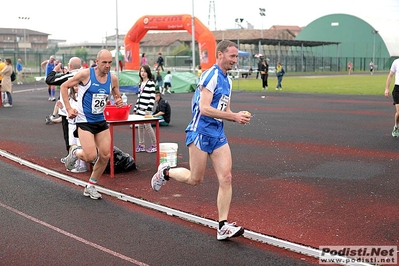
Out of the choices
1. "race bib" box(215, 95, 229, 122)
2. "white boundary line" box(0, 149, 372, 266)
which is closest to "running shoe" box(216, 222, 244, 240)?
"white boundary line" box(0, 149, 372, 266)

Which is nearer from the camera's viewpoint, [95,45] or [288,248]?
[288,248]

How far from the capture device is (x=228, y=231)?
584cm

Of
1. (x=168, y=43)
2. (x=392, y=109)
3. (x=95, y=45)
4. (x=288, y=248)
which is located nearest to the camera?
(x=288, y=248)

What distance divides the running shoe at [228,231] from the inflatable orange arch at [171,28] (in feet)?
94.3

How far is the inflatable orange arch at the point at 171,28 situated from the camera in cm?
3488

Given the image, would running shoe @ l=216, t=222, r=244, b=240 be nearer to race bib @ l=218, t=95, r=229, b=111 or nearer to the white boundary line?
the white boundary line

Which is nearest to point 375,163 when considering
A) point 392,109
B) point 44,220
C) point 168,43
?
point 44,220

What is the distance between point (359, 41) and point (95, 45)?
213 feet

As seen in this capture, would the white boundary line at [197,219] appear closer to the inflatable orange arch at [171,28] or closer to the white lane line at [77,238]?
the white lane line at [77,238]

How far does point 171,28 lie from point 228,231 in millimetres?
31943

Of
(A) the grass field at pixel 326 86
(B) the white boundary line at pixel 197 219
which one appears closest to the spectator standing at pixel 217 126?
(B) the white boundary line at pixel 197 219

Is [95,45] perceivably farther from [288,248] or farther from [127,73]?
[288,248]

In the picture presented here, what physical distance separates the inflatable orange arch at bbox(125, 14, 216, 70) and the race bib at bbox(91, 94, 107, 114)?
1046 inches

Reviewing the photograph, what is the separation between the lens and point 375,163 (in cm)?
1028
